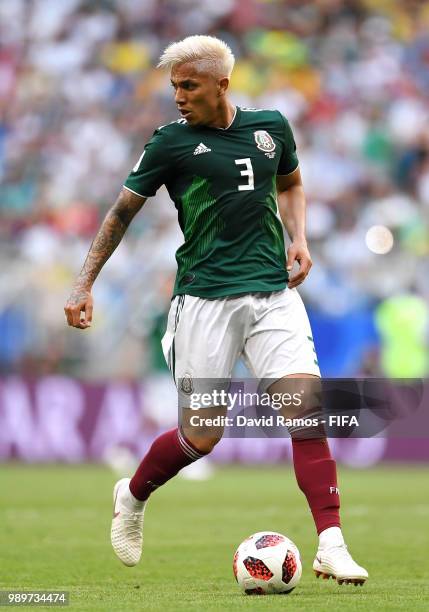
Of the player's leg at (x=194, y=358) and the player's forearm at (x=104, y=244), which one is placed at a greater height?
the player's forearm at (x=104, y=244)

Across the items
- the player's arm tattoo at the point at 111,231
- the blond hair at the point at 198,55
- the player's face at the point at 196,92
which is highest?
the blond hair at the point at 198,55

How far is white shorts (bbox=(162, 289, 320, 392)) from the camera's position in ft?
19.6

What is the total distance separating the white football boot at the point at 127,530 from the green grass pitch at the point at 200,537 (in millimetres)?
136

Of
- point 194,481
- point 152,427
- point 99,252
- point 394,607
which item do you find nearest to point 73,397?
point 152,427

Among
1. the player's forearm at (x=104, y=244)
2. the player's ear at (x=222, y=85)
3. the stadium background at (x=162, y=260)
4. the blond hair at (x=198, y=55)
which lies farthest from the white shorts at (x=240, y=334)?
the stadium background at (x=162, y=260)

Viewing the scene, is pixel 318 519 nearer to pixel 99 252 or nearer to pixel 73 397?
pixel 99 252

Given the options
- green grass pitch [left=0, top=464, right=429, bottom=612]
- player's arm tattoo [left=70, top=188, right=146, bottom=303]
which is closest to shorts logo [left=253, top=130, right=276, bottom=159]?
player's arm tattoo [left=70, top=188, right=146, bottom=303]

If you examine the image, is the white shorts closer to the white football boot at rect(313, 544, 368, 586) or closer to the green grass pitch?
the white football boot at rect(313, 544, 368, 586)

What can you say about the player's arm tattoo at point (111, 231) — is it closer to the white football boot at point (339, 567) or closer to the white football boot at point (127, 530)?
the white football boot at point (127, 530)

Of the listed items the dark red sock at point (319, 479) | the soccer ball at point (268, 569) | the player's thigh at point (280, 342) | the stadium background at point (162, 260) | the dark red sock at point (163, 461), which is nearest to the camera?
the soccer ball at point (268, 569)

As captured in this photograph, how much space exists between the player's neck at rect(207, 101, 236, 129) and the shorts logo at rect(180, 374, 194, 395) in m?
1.18

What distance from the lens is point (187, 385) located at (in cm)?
605

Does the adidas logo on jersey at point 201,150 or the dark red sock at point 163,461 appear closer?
the adidas logo on jersey at point 201,150

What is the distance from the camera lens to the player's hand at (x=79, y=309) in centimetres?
583
